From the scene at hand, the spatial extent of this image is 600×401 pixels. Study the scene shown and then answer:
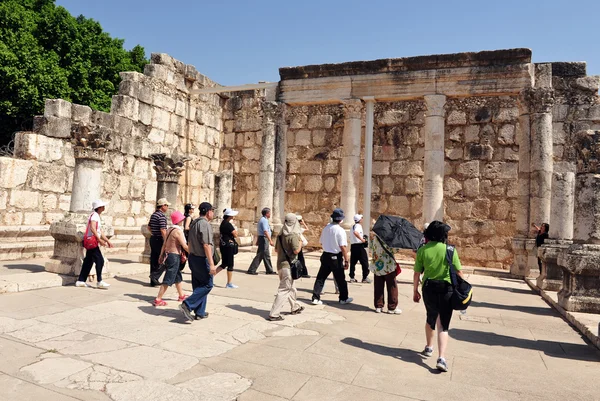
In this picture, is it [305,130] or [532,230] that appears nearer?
[532,230]

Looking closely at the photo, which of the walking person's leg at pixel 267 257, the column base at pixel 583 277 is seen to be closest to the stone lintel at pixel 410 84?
the walking person's leg at pixel 267 257

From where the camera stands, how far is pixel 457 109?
637 inches

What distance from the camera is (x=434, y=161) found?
13984 millimetres

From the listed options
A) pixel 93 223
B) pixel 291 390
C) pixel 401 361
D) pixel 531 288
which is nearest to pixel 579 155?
pixel 531 288

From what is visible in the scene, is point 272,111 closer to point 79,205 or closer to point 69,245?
point 79,205

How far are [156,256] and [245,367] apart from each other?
197 inches

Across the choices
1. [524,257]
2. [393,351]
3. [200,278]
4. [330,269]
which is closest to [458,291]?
[393,351]

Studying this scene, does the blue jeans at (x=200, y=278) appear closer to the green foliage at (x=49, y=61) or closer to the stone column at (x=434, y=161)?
the stone column at (x=434, y=161)

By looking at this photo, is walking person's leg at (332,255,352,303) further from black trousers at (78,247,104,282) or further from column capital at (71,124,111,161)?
column capital at (71,124,111,161)

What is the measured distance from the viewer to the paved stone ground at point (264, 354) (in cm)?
417

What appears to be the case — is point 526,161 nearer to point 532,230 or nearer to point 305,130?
point 532,230

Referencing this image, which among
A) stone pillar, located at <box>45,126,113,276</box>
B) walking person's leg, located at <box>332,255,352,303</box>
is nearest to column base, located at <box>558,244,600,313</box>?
walking person's leg, located at <box>332,255,352,303</box>

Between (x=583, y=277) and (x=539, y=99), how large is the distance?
7.13 metres

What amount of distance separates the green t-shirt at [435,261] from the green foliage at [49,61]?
828 inches
